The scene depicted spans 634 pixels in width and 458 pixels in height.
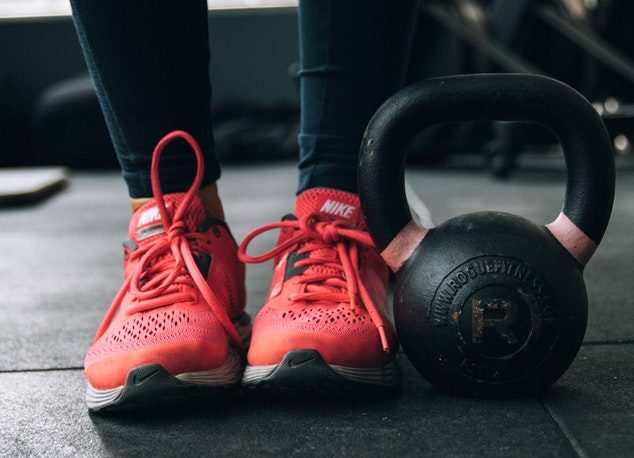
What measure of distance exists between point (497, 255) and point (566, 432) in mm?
141

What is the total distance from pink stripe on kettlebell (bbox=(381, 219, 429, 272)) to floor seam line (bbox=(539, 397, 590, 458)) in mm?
164

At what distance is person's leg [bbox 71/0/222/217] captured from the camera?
62 centimetres

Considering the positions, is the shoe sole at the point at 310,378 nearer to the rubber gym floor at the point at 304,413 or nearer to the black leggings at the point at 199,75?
the rubber gym floor at the point at 304,413

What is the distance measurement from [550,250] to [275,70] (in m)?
3.40

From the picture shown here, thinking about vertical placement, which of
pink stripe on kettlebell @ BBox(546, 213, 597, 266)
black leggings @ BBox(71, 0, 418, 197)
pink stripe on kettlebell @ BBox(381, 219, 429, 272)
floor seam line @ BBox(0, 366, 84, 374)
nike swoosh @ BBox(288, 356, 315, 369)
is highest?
black leggings @ BBox(71, 0, 418, 197)

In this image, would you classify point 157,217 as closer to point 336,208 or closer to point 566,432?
point 336,208

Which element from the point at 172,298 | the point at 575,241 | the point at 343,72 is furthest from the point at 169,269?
the point at 575,241

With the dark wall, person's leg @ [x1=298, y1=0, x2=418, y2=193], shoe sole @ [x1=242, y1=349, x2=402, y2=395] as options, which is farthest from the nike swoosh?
the dark wall

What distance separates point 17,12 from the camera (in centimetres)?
376

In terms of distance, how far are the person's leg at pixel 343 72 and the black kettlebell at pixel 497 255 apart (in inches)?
→ 6.1

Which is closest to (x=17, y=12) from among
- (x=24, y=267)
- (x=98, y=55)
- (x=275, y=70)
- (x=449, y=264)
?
(x=275, y=70)

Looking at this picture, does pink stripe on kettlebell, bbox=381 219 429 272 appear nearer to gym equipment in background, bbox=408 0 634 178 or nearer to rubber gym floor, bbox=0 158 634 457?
rubber gym floor, bbox=0 158 634 457

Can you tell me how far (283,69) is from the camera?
12.4 feet

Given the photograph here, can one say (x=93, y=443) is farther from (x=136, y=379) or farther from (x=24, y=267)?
(x=24, y=267)
